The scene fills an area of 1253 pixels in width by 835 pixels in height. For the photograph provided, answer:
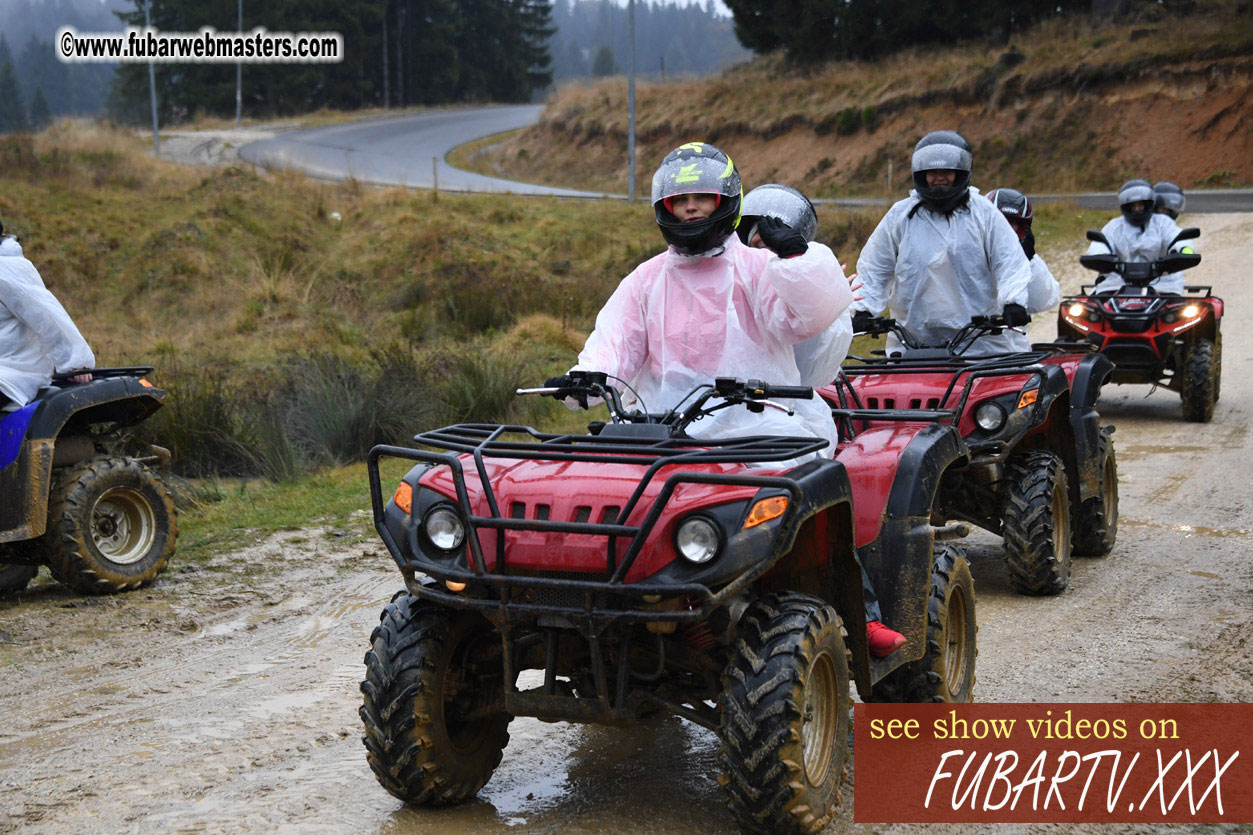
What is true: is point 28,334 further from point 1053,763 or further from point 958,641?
point 1053,763

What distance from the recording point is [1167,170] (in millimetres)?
33594

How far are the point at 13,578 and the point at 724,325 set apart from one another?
17.2 feet

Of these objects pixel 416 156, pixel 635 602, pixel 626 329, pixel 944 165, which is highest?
pixel 416 156

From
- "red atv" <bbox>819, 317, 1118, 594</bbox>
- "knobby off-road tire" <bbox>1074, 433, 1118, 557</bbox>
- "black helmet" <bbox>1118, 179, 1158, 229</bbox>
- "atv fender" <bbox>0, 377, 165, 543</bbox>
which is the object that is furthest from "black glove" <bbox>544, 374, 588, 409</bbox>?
"black helmet" <bbox>1118, 179, 1158, 229</bbox>

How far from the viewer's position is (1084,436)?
7.42 metres

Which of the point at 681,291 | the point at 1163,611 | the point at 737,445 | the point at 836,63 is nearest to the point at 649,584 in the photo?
the point at 737,445

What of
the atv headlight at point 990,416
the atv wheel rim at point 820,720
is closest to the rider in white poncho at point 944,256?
the atv headlight at point 990,416

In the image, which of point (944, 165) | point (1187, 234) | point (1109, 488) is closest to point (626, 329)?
point (944, 165)

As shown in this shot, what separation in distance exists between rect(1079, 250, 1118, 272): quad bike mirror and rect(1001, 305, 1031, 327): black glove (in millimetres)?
6715

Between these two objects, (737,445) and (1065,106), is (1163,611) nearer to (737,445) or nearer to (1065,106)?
(737,445)

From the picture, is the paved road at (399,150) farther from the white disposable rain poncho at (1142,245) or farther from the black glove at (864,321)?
the black glove at (864,321)

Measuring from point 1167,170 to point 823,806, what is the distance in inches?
1324

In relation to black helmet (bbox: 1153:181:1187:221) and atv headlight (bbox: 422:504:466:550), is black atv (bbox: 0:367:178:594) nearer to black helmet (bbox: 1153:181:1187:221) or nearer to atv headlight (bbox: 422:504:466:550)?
atv headlight (bbox: 422:504:466:550)

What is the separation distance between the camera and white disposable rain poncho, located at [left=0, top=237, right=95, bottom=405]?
A: 709 cm
